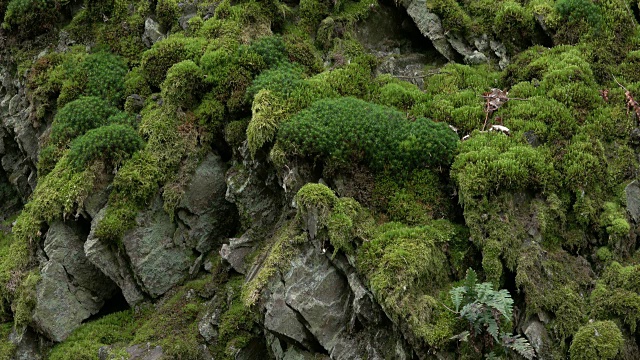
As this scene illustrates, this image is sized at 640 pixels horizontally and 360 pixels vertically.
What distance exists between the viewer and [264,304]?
11.2m

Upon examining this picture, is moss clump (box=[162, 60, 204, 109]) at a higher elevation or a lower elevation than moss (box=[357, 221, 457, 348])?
higher

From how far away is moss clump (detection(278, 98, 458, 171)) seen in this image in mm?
11969

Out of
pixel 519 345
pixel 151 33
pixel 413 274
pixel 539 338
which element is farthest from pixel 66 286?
pixel 539 338

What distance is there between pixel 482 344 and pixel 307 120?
5193 mm

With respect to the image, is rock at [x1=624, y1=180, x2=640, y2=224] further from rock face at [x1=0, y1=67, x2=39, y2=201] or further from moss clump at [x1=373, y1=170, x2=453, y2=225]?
rock face at [x1=0, y1=67, x2=39, y2=201]

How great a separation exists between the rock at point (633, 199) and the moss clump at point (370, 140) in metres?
3.14

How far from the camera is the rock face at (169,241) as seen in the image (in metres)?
13.4

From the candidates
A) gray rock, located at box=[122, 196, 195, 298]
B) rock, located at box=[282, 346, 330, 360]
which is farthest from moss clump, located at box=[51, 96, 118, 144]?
rock, located at box=[282, 346, 330, 360]

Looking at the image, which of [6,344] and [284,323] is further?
[6,344]

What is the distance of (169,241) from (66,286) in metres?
2.41

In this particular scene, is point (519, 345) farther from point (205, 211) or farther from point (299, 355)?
point (205, 211)

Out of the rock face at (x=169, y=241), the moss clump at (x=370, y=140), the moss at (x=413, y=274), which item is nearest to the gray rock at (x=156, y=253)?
the rock face at (x=169, y=241)

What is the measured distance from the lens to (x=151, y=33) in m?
16.8

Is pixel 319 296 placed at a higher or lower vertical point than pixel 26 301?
higher
